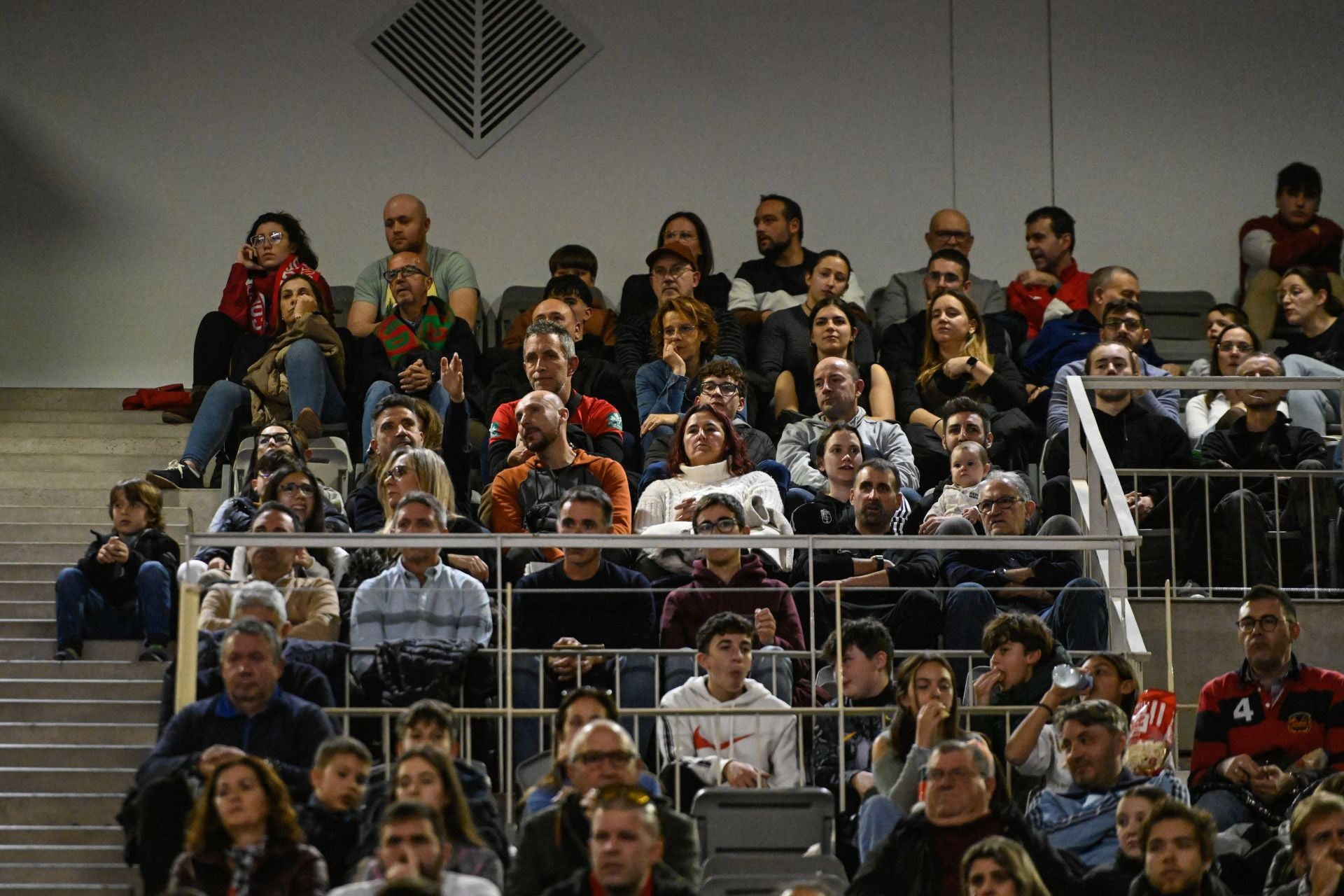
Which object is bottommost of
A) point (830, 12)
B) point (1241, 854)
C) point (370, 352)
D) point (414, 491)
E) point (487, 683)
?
point (1241, 854)

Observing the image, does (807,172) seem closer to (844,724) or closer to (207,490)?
(207,490)

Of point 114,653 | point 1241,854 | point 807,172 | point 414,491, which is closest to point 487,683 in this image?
point 414,491

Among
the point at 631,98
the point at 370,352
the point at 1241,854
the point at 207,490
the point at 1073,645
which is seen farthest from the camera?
the point at 631,98

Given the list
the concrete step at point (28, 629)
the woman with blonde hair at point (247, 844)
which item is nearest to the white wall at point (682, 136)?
the concrete step at point (28, 629)

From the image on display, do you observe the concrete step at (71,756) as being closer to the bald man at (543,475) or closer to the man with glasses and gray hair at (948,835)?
the bald man at (543,475)

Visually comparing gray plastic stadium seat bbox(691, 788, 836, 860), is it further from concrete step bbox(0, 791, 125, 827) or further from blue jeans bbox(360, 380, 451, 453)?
blue jeans bbox(360, 380, 451, 453)

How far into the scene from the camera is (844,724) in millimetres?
7348

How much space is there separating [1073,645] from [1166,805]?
1.65 metres

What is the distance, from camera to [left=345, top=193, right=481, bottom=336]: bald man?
1112cm

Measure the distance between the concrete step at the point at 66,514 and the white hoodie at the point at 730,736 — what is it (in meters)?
3.04

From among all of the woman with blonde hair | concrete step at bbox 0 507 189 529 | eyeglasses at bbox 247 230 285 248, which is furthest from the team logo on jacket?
eyeglasses at bbox 247 230 285 248

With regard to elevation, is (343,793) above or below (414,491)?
below

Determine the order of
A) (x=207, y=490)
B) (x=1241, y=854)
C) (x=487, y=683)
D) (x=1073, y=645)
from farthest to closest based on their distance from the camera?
(x=207, y=490) → (x=1073, y=645) → (x=487, y=683) → (x=1241, y=854)

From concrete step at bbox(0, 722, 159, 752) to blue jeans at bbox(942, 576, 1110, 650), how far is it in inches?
106
